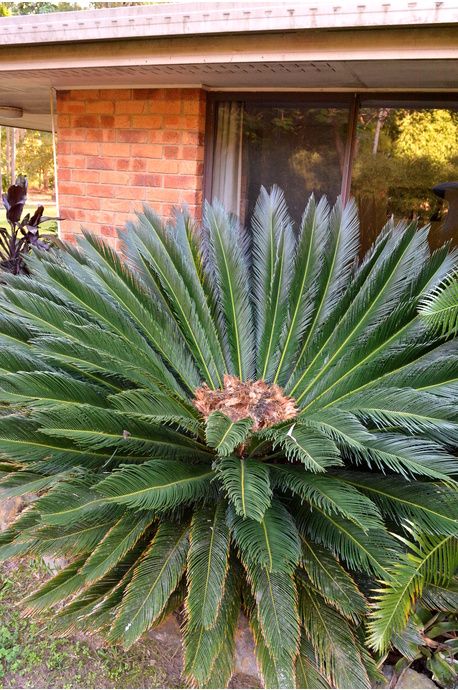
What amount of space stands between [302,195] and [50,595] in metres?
3.13

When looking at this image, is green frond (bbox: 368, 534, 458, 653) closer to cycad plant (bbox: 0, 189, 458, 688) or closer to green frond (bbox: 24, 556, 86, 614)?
cycad plant (bbox: 0, 189, 458, 688)

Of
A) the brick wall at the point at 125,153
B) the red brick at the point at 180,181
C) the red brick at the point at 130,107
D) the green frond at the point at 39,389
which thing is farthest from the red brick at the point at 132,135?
the green frond at the point at 39,389

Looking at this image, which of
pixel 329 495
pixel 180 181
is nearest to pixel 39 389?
pixel 329 495

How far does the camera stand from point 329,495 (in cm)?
183

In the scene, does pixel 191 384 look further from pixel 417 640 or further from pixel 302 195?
pixel 302 195

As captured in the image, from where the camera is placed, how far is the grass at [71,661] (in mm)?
2045

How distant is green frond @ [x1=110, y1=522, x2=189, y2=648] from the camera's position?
5.57 ft

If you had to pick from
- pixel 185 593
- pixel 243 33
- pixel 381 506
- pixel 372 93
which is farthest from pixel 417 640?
pixel 372 93

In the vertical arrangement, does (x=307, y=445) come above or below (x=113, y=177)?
below

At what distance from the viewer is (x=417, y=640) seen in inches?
73.0

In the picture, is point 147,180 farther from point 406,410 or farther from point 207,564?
point 207,564

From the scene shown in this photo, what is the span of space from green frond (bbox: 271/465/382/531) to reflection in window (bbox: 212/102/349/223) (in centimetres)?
251

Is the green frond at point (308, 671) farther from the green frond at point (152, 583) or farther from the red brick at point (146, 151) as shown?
the red brick at point (146, 151)

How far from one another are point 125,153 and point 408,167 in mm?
2112
